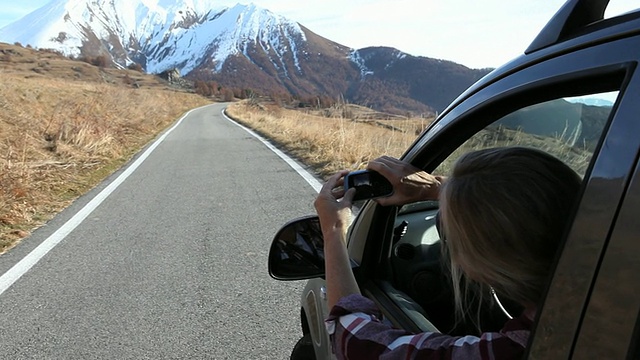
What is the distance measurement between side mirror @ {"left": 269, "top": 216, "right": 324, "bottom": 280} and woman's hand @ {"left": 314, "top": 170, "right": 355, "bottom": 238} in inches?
15.4

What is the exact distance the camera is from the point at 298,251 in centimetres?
180

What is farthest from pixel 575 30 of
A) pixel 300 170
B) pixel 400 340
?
pixel 300 170

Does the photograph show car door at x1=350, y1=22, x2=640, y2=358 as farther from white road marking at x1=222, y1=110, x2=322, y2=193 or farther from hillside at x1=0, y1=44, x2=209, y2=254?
white road marking at x1=222, y1=110, x2=322, y2=193

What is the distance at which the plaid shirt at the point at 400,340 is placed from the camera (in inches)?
38.4

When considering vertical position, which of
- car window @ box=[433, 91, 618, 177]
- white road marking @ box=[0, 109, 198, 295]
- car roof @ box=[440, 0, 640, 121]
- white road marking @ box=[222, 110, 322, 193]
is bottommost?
white road marking @ box=[0, 109, 198, 295]

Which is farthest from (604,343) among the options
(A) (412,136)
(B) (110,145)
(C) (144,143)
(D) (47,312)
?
(C) (144,143)

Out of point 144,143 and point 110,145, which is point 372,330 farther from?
point 144,143

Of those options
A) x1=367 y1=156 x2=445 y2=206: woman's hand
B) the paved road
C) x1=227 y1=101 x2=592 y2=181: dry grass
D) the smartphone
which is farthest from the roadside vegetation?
the paved road

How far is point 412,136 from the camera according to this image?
9320 millimetres

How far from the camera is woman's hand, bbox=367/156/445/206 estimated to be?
1.51 metres

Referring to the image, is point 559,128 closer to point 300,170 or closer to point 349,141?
point 300,170

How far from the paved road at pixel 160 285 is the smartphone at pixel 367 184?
197 centimetres

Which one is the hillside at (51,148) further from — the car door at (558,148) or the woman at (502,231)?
the woman at (502,231)

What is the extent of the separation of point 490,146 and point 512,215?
599mm
